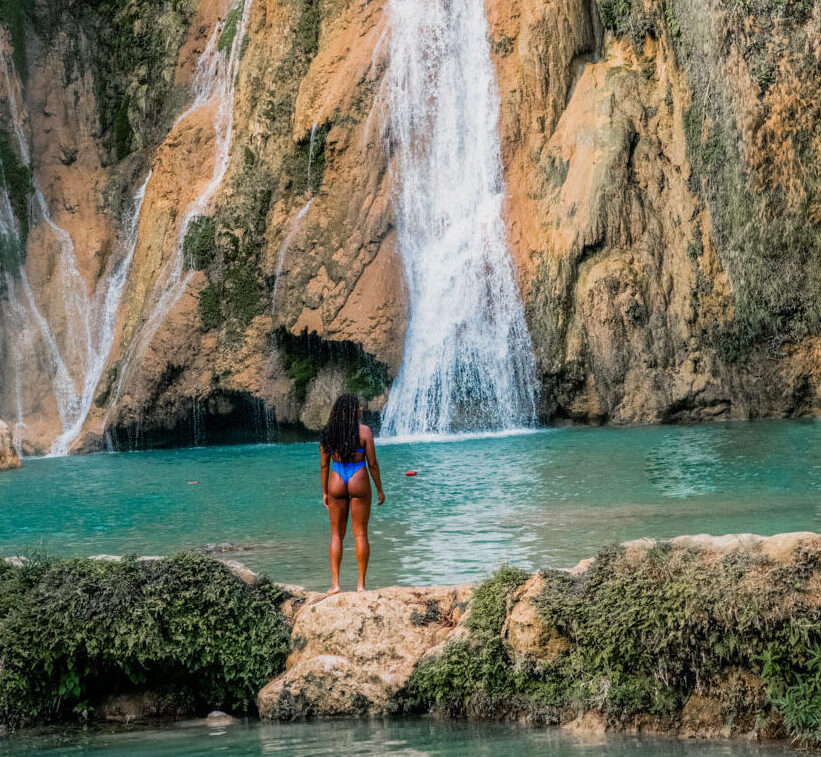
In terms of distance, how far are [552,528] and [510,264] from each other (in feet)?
59.7

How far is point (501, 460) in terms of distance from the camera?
21562 mm

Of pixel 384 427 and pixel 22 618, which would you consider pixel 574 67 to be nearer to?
pixel 384 427

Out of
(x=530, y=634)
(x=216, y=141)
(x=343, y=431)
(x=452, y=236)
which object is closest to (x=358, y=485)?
(x=343, y=431)

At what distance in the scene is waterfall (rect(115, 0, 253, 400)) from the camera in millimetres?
32734

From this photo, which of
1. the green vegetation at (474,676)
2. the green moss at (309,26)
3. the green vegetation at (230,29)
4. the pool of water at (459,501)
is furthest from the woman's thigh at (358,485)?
the green vegetation at (230,29)

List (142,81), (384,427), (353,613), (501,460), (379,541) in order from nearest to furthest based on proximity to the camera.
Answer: (353,613)
(379,541)
(501,460)
(384,427)
(142,81)

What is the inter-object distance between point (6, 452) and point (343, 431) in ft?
67.8

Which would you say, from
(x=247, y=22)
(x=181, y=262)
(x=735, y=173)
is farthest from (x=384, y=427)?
(x=247, y=22)

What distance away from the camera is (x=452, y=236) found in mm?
31688

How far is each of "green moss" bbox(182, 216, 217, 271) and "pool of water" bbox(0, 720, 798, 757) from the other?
26.2 meters

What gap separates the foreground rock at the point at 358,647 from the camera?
24.4ft

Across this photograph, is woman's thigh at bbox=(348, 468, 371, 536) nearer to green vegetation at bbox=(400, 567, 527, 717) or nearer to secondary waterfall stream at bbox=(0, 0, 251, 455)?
green vegetation at bbox=(400, 567, 527, 717)

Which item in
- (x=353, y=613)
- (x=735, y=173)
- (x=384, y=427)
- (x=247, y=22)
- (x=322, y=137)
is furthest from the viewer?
(x=247, y=22)

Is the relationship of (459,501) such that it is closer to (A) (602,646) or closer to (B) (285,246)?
(A) (602,646)
